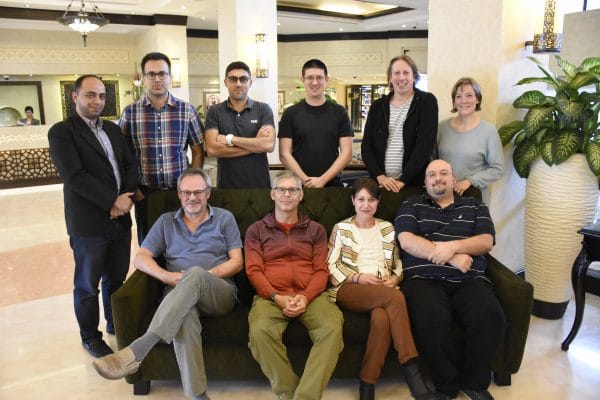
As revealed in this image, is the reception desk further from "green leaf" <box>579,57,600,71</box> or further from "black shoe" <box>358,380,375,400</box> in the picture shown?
"green leaf" <box>579,57,600,71</box>

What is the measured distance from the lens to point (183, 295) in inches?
93.8

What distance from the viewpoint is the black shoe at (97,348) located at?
302 cm

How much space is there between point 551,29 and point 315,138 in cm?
195

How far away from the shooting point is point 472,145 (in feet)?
10.9

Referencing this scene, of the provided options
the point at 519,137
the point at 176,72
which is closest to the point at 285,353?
the point at 519,137

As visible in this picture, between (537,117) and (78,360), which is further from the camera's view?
(537,117)

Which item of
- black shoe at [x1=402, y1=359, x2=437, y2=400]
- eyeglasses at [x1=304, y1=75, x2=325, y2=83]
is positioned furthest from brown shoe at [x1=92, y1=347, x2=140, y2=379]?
eyeglasses at [x1=304, y1=75, x2=325, y2=83]

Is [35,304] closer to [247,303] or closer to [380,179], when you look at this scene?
[247,303]

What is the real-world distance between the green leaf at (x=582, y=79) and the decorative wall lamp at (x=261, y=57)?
439 centimetres

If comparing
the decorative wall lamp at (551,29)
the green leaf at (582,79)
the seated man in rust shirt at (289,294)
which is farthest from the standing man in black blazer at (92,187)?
the decorative wall lamp at (551,29)

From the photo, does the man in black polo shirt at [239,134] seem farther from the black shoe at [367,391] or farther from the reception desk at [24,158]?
the reception desk at [24,158]

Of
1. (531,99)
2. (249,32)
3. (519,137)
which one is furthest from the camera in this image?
(249,32)

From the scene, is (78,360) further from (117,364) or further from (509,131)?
(509,131)

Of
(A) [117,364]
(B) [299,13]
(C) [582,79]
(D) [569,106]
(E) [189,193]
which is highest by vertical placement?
(B) [299,13]
